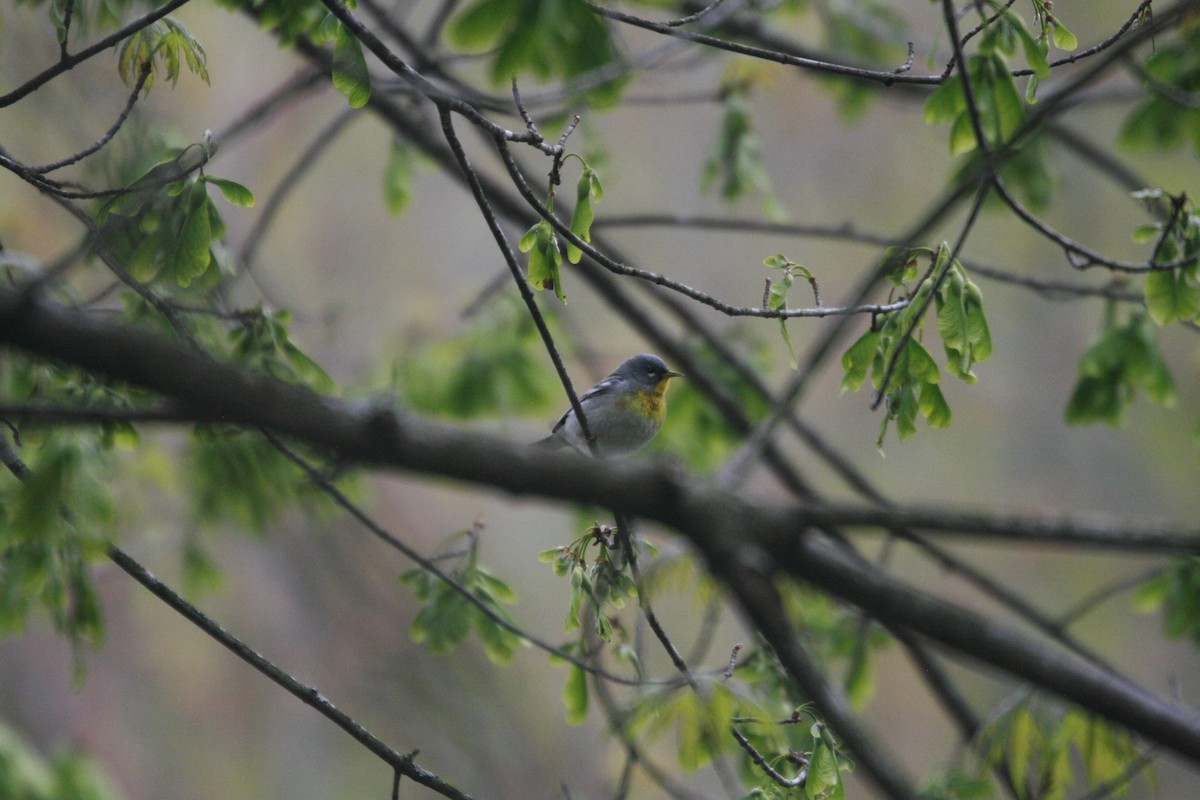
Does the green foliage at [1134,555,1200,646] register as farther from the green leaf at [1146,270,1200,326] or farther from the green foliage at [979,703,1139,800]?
the green leaf at [1146,270,1200,326]

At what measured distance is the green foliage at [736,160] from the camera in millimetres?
5082

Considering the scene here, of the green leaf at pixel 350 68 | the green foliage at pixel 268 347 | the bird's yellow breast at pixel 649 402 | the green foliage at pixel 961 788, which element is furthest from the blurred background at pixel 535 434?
the green leaf at pixel 350 68

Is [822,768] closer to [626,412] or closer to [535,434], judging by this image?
[626,412]

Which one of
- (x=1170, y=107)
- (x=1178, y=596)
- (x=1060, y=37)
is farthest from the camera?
(x=1178, y=596)

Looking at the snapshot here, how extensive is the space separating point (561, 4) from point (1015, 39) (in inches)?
51.3

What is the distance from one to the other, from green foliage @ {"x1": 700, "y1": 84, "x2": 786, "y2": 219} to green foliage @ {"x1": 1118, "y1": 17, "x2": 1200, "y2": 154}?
179 cm

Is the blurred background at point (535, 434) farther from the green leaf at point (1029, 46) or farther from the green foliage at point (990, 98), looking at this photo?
the green leaf at point (1029, 46)

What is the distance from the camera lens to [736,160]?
510cm

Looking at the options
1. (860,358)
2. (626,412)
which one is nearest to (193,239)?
(860,358)

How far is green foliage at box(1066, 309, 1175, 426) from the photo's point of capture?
3895mm

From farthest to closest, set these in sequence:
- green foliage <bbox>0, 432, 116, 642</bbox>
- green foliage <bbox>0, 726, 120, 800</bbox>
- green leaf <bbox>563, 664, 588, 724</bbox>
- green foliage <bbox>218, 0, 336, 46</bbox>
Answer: green foliage <bbox>218, 0, 336, 46</bbox> → green foliage <bbox>0, 726, 120, 800</bbox> → green leaf <bbox>563, 664, 588, 724</bbox> → green foliage <bbox>0, 432, 116, 642</bbox>

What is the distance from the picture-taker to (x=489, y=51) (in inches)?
117

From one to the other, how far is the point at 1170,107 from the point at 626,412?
299 centimetres

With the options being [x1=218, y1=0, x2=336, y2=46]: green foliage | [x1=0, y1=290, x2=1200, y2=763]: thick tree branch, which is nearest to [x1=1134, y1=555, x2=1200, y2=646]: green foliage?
[x1=0, y1=290, x2=1200, y2=763]: thick tree branch
